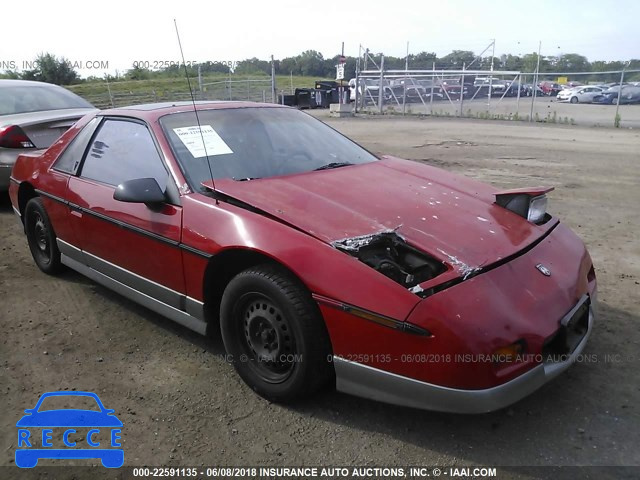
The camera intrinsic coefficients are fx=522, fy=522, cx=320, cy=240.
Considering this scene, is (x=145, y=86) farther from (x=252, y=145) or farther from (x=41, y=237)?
(x=252, y=145)

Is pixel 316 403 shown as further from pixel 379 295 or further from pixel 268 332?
pixel 379 295

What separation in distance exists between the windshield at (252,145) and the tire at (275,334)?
73 centimetres

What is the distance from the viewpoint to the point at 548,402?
259 cm

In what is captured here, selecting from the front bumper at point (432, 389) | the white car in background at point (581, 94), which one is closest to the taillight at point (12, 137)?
the front bumper at point (432, 389)

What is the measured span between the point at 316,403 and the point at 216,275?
0.86 metres

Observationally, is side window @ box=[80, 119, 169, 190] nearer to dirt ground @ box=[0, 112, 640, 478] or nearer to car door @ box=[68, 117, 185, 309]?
car door @ box=[68, 117, 185, 309]

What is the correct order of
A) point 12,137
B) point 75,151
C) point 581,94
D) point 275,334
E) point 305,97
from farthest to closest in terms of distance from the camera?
point 581,94, point 305,97, point 12,137, point 75,151, point 275,334

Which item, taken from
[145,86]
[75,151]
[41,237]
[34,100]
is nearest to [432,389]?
[75,151]

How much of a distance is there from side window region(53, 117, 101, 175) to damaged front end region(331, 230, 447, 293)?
2.40 meters

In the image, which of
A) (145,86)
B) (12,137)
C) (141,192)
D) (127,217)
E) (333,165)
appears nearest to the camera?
(141,192)

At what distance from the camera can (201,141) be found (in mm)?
3225

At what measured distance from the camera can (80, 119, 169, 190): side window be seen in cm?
322

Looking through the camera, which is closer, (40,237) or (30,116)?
(40,237)

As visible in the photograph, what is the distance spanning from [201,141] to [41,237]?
2096 millimetres
